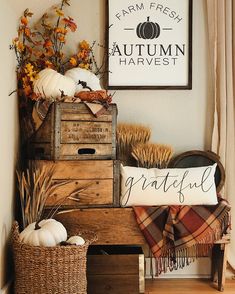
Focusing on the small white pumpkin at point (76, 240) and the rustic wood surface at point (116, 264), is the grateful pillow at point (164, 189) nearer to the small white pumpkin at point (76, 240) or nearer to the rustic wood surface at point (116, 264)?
the rustic wood surface at point (116, 264)

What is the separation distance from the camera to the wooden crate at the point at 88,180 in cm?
284

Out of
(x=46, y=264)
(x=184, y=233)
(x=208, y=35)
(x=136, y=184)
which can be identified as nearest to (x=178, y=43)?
(x=208, y=35)

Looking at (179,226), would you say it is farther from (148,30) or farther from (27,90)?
(148,30)

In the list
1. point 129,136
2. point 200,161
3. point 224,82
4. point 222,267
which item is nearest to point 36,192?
point 129,136

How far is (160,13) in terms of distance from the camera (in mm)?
3299

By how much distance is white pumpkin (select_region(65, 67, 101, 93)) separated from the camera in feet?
10.0

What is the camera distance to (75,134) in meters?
2.86

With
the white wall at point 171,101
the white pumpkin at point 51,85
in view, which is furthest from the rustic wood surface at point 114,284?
the white pumpkin at point 51,85

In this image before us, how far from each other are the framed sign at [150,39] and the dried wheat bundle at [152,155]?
0.43 meters

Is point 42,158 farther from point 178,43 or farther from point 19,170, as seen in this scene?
point 178,43

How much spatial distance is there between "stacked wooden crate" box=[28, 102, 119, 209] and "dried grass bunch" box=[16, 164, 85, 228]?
1.1 inches

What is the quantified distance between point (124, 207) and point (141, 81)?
35.0 inches

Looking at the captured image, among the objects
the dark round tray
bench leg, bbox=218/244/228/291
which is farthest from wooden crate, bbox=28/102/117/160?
bench leg, bbox=218/244/228/291

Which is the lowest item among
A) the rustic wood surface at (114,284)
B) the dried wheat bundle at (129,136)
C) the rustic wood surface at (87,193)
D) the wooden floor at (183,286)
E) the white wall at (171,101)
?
the wooden floor at (183,286)
